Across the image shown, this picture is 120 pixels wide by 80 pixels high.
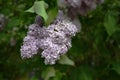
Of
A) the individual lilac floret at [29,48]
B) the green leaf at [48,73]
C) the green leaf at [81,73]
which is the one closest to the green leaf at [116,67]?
the green leaf at [81,73]

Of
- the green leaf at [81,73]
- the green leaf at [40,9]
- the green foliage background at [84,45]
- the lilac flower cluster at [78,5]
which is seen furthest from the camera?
the green leaf at [81,73]

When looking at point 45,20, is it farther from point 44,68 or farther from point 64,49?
point 44,68

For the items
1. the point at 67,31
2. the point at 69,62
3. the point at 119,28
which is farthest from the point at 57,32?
the point at 119,28

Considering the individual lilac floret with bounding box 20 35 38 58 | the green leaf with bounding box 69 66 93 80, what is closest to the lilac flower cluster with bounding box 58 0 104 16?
the individual lilac floret with bounding box 20 35 38 58

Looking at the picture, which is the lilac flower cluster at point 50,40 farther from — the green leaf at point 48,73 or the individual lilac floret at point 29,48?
the green leaf at point 48,73

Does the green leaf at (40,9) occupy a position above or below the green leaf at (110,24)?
above

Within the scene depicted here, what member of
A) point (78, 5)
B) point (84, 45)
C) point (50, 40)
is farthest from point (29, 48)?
point (84, 45)
